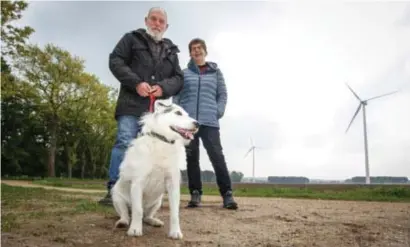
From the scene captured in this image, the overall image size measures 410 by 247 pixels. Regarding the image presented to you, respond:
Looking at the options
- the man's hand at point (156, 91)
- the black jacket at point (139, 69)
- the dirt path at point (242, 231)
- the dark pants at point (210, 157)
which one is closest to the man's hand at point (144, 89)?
the man's hand at point (156, 91)

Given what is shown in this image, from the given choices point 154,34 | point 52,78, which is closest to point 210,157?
point 154,34

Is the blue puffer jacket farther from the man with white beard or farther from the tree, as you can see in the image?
the tree

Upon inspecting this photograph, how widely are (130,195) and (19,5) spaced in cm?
2209

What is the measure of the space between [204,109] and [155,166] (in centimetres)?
283

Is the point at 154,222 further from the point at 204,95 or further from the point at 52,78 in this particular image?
the point at 52,78

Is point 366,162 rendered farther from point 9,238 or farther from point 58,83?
point 9,238

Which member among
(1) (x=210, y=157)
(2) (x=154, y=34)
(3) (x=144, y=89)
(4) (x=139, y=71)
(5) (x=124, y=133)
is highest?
(2) (x=154, y=34)

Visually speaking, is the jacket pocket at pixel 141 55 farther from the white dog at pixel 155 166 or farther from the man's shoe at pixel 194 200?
the man's shoe at pixel 194 200

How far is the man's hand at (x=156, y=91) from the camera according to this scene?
5.52 meters

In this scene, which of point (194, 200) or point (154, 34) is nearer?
point (154, 34)

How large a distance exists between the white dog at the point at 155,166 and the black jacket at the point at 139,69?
75 cm

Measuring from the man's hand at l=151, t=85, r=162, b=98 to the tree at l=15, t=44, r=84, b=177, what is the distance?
122 ft

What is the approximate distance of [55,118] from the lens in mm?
42969

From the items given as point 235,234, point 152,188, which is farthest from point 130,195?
point 235,234
